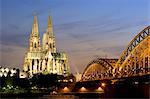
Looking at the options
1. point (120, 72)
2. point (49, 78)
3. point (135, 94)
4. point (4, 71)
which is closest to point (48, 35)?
point (4, 71)

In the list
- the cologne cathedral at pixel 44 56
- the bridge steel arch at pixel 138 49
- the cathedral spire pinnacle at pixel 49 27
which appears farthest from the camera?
the cathedral spire pinnacle at pixel 49 27

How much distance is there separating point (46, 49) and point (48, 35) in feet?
19.9

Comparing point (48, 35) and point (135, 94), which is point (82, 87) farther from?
point (48, 35)

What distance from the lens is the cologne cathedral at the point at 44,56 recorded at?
14012cm

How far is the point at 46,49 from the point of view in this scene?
146 meters

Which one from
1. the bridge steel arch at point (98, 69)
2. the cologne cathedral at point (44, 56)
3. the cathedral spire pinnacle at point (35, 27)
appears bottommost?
the bridge steel arch at point (98, 69)

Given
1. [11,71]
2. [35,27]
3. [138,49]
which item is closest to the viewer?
[138,49]

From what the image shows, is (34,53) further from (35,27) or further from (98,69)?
(98,69)

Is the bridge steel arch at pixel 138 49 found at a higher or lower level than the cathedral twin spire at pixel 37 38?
lower

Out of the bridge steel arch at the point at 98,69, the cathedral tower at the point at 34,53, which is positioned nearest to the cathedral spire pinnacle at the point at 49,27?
the cathedral tower at the point at 34,53

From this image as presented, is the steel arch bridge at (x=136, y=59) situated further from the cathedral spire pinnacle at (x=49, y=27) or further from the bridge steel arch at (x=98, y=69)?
the cathedral spire pinnacle at (x=49, y=27)

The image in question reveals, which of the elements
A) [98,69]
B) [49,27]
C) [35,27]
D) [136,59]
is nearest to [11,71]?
[35,27]

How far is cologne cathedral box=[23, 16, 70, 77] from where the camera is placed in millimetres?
140125

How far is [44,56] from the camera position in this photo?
472 ft
